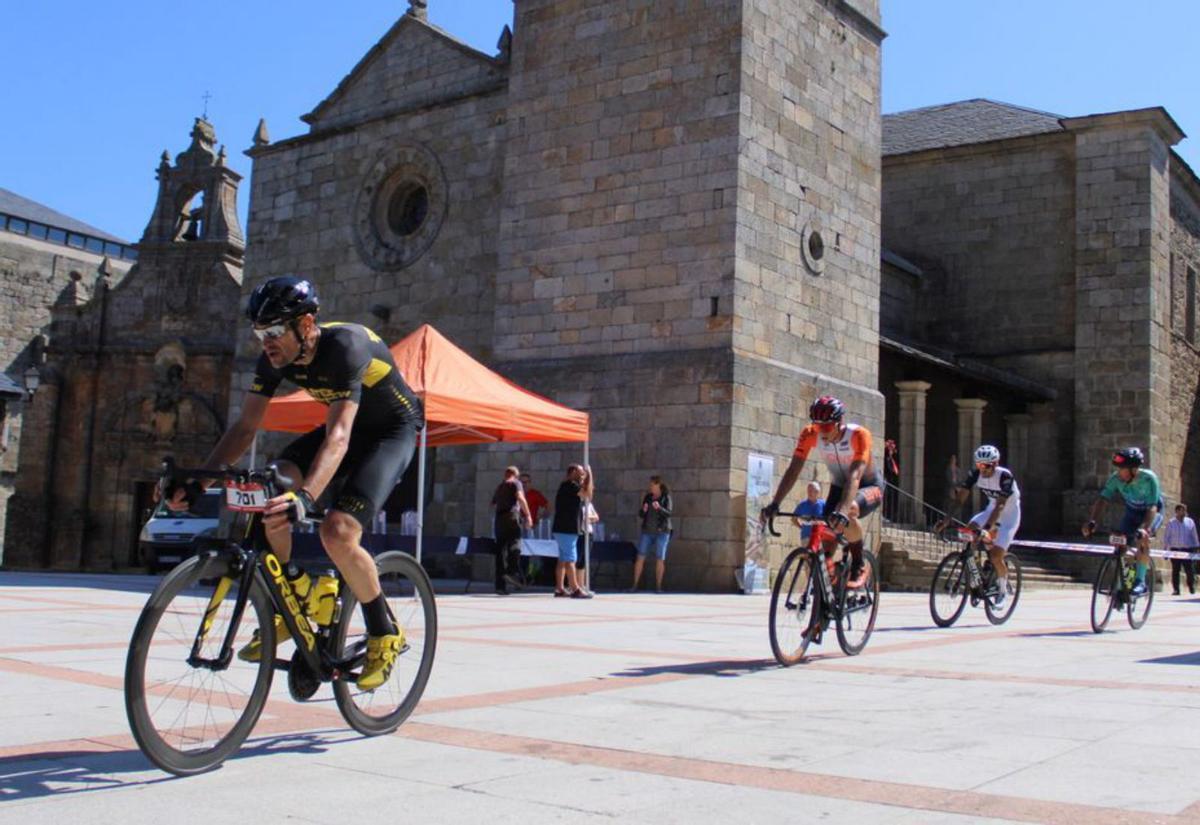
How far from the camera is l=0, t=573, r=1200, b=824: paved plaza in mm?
3791

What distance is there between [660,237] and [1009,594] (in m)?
7.63

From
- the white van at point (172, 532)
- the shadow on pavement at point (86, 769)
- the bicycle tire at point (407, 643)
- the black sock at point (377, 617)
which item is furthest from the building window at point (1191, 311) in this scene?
the shadow on pavement at point (86, 769)

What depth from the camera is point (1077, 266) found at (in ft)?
85.1

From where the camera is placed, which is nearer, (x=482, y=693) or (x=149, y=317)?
(x=482, y=693)

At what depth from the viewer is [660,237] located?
17391 mm

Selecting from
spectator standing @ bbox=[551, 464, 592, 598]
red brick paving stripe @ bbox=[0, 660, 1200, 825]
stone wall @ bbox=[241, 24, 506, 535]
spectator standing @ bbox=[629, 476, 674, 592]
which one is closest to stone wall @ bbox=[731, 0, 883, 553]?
spectator standing @ bbox=[629, 476, 674, 592]

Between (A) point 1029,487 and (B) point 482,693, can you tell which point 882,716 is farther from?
(A) point 1029,487

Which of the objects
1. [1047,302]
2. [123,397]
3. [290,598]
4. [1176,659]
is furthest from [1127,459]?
[123,397]

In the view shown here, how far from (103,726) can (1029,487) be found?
23.3 m

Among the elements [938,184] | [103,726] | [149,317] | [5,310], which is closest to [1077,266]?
[938,184]

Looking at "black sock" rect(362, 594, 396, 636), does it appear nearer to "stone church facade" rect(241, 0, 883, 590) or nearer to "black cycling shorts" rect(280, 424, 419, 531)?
"black cycling shorts" rect(280, 424, 419, 531)

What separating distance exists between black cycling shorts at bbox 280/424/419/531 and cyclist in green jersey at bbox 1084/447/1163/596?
26.1ft

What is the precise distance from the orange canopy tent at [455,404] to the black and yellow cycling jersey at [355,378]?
26.3 ft

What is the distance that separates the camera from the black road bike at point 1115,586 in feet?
36.1
